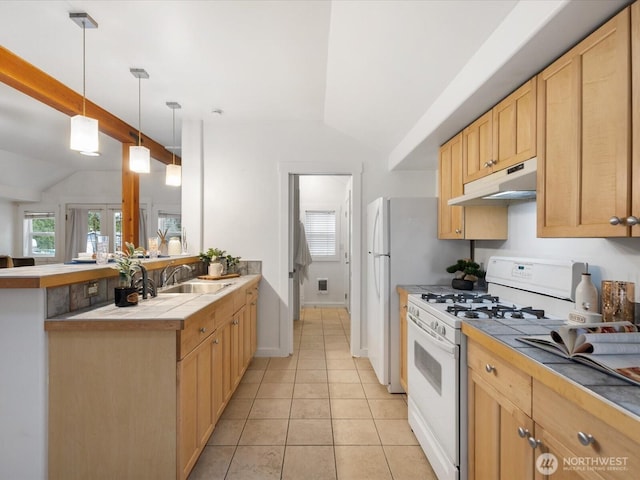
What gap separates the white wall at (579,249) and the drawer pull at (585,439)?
853mm

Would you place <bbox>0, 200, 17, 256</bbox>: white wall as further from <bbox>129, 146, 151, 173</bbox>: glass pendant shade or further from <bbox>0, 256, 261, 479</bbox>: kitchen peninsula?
<bbox>0, 256, 261, 479</bbox>: kitchen peninsula

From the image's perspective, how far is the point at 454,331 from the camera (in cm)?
168

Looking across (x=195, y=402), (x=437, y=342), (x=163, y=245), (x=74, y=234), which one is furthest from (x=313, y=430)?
(x=74, y=234)

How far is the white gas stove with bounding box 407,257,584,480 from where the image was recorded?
5.44 feet

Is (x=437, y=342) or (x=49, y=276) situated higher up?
(x=49, y=276)

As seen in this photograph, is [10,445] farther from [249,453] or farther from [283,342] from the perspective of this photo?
[283,342]

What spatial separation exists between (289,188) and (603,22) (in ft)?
9.46

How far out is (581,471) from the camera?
36.1 inches

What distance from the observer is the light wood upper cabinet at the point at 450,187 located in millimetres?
2568

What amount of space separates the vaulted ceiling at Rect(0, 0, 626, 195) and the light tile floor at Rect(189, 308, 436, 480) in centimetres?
213

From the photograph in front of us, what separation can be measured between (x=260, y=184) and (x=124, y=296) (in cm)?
213

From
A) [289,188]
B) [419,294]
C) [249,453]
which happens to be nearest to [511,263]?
[419,294]

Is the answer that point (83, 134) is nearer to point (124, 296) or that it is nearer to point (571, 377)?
point (124, 296)

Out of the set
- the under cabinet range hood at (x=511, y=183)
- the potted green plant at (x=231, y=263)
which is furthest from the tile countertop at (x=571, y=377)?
the potted green plant at (x=231, y=263)
